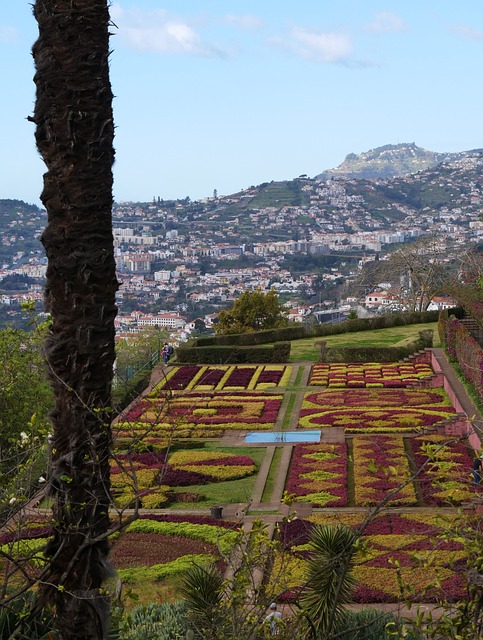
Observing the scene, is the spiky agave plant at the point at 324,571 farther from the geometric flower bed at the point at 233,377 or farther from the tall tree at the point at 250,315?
the tall tree at the point at 250,315

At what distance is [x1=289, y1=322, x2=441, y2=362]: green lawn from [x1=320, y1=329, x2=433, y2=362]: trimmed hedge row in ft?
2.25

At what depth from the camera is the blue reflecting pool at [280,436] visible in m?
25.6

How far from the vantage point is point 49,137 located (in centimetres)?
718

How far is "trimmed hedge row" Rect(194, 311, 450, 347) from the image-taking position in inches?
1601

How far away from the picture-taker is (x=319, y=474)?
71.4ft

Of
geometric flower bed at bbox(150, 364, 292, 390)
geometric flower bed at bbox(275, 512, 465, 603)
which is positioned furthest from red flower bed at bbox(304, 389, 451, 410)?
geometric flower bed at bbox(275, 512, 465, 603)

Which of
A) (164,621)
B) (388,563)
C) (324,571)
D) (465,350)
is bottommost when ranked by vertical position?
(388,563)

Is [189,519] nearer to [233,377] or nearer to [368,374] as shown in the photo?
[233,377]

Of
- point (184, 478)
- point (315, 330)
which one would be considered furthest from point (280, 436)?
point (315, 330)

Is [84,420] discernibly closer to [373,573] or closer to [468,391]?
[373,573]

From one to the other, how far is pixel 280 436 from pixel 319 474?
418 cm

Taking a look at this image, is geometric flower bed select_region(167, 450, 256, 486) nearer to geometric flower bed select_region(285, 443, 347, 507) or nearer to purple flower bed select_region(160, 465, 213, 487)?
purple flower bed select_region(160, 465, 213, 487)

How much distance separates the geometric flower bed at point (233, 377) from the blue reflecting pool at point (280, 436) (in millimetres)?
6357

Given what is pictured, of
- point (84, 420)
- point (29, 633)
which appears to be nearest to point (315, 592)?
point (29, 633)
